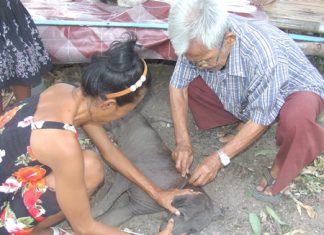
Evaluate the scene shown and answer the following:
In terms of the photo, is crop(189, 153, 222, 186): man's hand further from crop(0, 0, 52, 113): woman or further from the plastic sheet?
crop(0, 0, 52, 113): woman

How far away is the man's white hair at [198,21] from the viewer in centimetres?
247

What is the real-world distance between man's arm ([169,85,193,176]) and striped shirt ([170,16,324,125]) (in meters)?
0.22

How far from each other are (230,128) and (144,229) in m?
1.29

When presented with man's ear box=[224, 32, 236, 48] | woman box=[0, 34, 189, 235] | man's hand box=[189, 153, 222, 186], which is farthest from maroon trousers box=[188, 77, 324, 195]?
woman box=[0, 34, 189, 235]

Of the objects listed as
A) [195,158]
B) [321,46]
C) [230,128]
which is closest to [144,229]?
[195,158]

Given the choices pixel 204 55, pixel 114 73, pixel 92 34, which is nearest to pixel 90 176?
pixel 114 73

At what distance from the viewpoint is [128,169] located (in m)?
2.80

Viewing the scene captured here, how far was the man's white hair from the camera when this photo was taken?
2.47 meters

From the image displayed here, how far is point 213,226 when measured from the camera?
3.01 metres

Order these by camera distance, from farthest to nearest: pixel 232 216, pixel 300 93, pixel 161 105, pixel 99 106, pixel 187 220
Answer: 1. pixel 161 105
2. pixel 232 216
3. pixel 300 93
4. pixel 187 220
5. pixel 99 106

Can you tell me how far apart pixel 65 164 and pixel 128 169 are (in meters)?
0.76

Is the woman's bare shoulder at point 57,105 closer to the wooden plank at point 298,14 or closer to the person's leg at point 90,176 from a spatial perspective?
the person's leg at point 90,176

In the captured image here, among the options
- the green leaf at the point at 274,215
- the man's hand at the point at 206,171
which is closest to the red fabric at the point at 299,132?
the green leaf at the point at 274,215

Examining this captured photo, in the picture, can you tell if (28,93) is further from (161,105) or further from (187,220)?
(187,220)
